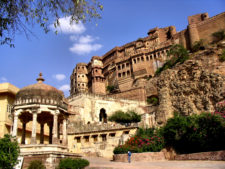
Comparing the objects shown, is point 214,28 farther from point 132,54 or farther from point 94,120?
point 94,120

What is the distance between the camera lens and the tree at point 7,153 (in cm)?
1088

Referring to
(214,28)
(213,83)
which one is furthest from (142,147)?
(214,28)

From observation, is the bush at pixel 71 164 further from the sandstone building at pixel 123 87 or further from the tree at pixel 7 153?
the sandstone building at pixel 123 87

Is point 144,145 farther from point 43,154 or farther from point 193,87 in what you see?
point 193,87

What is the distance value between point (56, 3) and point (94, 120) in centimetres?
2872

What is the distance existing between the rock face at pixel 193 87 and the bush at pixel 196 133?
831cm

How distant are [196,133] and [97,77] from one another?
147ft

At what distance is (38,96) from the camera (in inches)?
611

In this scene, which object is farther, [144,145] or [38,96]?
[144,145]

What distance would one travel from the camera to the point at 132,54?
55.9 m

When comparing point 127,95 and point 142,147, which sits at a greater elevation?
point 127,95

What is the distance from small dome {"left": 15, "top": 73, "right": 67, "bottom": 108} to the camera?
15.5m

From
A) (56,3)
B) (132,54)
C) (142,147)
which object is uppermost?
(132,54)

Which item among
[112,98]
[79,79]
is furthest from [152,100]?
[79,79]
